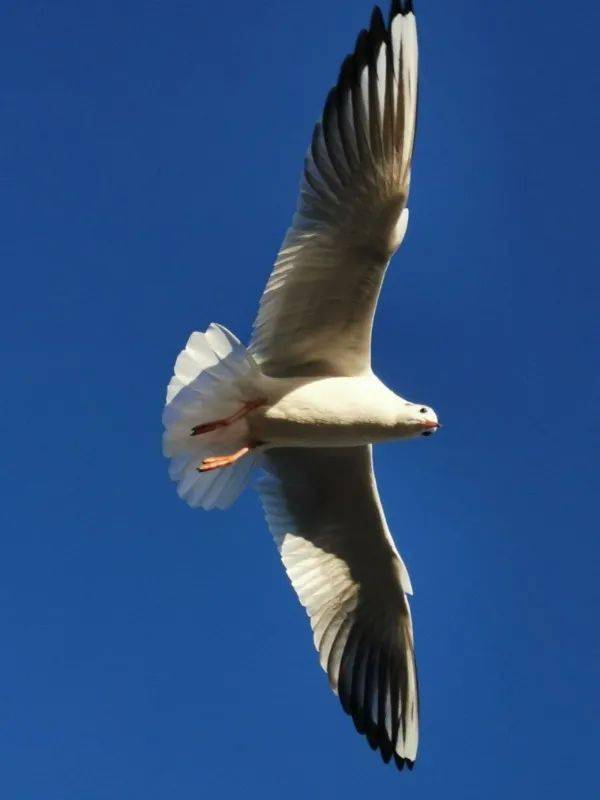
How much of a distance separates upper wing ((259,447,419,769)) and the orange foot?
0.46 meters

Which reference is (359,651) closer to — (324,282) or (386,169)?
(324,282)

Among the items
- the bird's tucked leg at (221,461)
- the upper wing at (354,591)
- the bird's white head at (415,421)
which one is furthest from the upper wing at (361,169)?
the upper wing at (354,591)

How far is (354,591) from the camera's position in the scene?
8.16 metres

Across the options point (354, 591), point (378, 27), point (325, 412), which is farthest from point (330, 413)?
point (378, 27)

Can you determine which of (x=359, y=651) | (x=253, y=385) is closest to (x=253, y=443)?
(x=253, y=385)

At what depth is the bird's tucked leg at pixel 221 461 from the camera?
24.6 ft

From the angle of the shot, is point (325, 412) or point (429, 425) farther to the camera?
point (429, 425)

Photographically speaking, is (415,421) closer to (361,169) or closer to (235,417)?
(235,417)

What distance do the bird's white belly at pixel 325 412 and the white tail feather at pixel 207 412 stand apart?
0.52ft

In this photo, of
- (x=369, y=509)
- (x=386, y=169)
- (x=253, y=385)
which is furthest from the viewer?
(x=369, y=509)

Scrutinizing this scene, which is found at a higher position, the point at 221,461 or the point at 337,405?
the point at 337,405

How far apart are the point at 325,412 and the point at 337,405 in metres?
0.08

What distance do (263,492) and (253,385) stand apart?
3.13 feet

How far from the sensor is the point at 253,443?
7727mm
